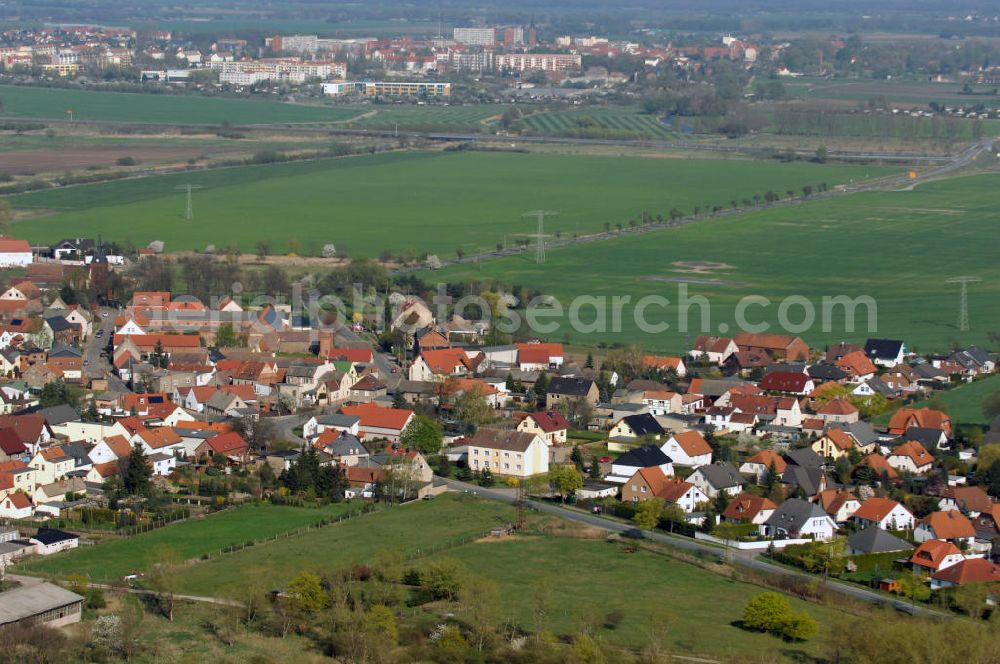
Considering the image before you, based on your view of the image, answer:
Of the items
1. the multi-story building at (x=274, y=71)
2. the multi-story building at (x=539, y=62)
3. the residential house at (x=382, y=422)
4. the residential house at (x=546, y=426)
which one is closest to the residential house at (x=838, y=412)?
the residential house at (x=546, y=426)

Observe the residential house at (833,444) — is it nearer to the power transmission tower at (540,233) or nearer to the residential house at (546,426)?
the residential house at (546,426)

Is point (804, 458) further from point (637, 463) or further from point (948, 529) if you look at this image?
point (948, 529)

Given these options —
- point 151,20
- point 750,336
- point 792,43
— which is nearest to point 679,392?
point 750,336

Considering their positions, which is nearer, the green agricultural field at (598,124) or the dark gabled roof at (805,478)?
the dark gabled roof at (805,478)

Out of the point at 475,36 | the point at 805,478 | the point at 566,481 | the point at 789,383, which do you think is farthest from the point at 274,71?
the point at 805,478

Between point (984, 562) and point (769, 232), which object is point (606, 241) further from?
point (984, 562)

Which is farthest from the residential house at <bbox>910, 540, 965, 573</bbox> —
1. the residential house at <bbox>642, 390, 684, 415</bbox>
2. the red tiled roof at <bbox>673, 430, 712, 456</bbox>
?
the residential house at <bbox>642, 390, 684, 415</bbox>

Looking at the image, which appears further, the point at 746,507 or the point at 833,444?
the point at 833,444
